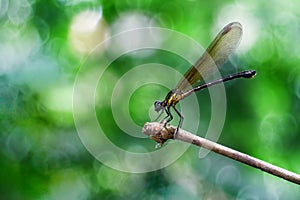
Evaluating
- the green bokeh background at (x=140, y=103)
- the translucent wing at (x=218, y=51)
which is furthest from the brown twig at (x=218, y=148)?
the green bokeh background at (x=140, y=103)

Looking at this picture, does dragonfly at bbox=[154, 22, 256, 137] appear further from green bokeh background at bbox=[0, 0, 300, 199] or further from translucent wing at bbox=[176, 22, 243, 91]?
green bokeh background at bbox=[0, 0, 300, 199]

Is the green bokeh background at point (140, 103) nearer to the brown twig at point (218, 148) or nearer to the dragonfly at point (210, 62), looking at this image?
the dragonfly at point (210, 62)

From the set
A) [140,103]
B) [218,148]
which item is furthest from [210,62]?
[140,103]

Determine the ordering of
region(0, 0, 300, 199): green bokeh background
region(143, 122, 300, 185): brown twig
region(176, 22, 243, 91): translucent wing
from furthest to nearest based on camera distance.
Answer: region(0, 0, 300, 199): green bokeh background
region(176, 22, 243, 91): translucent wing
region(143, 122, 300, 185): brown twig

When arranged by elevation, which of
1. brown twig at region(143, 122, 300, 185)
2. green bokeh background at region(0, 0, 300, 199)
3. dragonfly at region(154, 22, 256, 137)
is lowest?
green bokeh background at region(0, 0, 300, 199)

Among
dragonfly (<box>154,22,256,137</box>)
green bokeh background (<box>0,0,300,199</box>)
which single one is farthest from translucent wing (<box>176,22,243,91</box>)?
green bokeh background (<box>0,0,300,199</box>)

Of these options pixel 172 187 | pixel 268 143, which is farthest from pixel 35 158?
pixel 268 143

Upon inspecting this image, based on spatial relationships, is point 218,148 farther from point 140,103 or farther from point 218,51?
point 140,103
